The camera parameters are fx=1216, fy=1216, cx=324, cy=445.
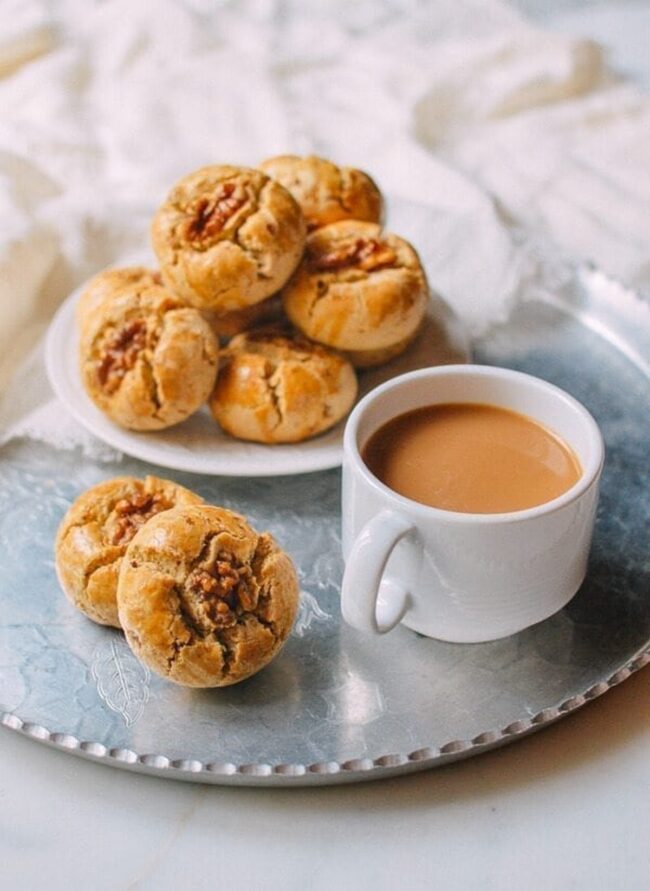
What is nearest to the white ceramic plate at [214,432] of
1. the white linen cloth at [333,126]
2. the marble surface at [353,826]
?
the white linen cloth at [333,126]

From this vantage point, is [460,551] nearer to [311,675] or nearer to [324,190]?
[311,675]

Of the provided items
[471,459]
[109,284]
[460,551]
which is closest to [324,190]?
[109,284]

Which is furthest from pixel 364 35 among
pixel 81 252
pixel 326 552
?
pixel 326 552

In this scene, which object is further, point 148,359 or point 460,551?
point 148,359

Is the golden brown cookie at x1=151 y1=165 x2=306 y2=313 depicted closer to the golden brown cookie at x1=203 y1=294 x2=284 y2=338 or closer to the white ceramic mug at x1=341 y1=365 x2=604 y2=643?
the golden brown cookie at x1=203 y1=294 x2=284 y2=338

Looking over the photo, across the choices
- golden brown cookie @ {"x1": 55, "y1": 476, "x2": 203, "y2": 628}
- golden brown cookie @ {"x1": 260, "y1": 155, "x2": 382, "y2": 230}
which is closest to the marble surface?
golden brown cookie @ {"x1": 55, "y1": 476, "x2": 203, "y2": 628}

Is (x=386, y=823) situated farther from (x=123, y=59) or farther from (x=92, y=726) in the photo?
(x=123, y=59)
